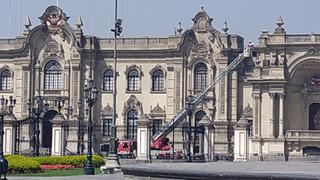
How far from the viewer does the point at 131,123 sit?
266 ft

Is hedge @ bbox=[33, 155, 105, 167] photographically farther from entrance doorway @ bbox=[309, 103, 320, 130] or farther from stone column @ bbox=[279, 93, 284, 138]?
entrance doorway @ bbox=[309, 103, 320, 130]

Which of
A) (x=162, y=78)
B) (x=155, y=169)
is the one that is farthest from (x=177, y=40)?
(x=155, y=169)

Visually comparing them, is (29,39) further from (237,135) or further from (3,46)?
(237,135)

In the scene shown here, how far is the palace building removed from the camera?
74312mm

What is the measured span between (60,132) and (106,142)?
10.4m

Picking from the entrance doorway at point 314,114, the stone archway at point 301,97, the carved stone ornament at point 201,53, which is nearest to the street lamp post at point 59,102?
the carved stone ornament at point 201,53

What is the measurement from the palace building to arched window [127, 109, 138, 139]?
9cm

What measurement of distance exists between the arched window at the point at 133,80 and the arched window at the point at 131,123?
2113mm

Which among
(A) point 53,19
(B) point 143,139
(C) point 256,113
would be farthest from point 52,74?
(C) point 256,113

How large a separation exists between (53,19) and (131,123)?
11962 mm

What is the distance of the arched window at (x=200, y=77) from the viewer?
79688 millimetres

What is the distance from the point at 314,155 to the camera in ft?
229

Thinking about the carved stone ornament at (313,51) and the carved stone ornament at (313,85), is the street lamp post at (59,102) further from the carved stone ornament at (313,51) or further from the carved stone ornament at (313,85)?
the carved stone ornament at (313,51)

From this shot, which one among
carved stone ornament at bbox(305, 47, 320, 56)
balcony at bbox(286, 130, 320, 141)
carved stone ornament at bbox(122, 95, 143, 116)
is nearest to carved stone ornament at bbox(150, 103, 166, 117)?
carved stone ornament at bbox(122, 95, 143, 116)
